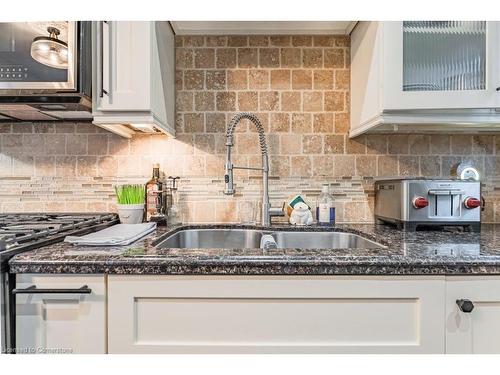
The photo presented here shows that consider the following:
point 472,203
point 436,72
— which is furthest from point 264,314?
point 436,72

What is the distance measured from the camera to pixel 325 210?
1.56 metres

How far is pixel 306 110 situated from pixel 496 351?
1.19 metres

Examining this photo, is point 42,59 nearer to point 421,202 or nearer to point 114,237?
point 114,237

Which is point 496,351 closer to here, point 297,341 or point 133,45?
point 297,341

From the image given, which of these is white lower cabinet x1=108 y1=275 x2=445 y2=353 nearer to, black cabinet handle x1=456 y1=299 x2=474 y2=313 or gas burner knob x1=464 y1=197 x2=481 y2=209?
black cabinet handle x1=456 y1=299 x2=474 y2=313

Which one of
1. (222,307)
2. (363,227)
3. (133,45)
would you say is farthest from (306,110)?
(222,307)

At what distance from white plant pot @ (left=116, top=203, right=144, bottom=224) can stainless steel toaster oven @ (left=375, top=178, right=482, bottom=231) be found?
3.79 ft

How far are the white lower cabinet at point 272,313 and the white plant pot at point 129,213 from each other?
669 mm

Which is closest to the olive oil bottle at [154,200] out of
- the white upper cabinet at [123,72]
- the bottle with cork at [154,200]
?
the bottle with cork at [154,200]

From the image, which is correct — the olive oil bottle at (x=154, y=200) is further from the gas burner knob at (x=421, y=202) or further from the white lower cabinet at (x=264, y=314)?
the gas burner knob at (x=421, y=202)

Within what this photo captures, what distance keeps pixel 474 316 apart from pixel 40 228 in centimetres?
135

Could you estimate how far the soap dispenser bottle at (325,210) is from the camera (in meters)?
1.56

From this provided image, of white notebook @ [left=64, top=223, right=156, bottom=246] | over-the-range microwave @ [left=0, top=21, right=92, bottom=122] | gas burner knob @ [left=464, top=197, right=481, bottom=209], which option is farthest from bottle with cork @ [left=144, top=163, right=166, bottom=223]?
gas burner knob @ [left=464, top=197, right=481, bottom=209]

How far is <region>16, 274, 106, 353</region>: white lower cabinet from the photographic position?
2.86 ft
